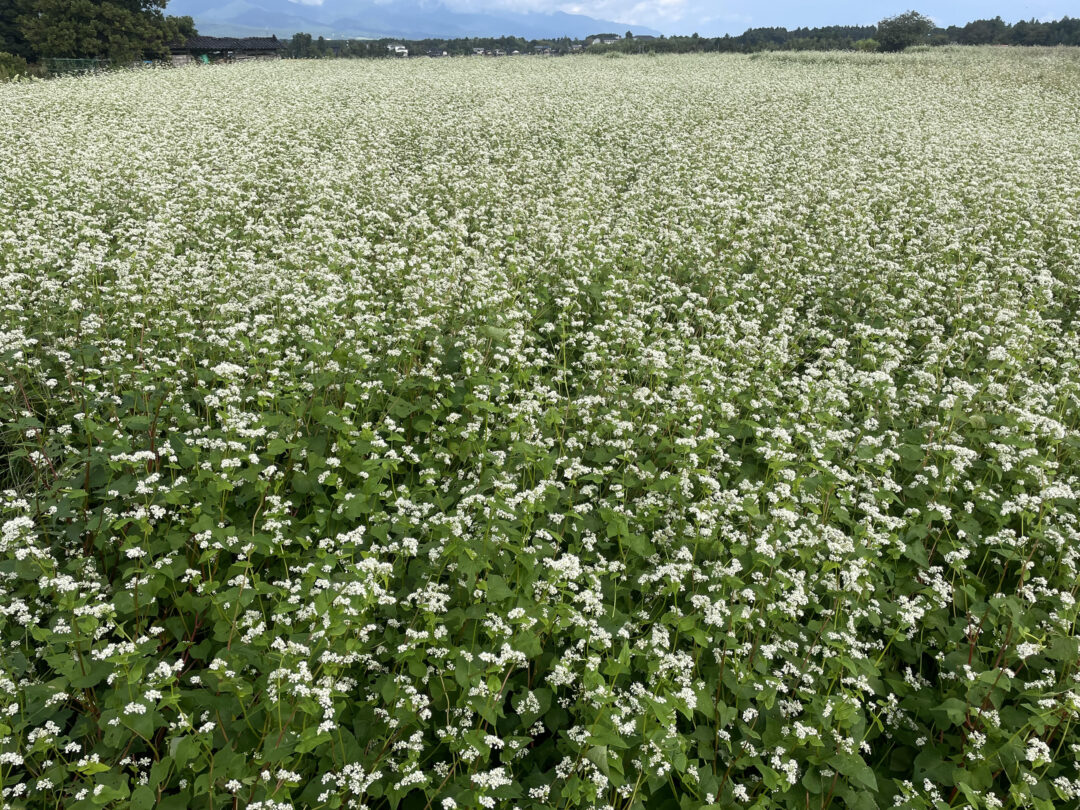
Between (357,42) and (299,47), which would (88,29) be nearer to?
(299,47)

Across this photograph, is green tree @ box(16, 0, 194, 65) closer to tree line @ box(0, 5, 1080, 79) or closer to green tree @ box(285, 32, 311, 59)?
tree line @ box(0, 5, 1080, 79)

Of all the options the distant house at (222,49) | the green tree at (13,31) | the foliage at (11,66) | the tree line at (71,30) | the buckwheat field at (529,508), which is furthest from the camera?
the distant house at (222,49)

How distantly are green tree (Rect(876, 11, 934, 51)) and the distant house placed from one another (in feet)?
202

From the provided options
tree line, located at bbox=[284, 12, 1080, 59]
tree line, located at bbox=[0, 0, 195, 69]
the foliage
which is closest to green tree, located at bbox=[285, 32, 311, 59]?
tree line, located at bbox=[284, 12, 1080, 59]

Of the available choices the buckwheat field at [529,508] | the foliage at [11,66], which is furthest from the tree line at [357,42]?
the buckwheat field at [529,508]

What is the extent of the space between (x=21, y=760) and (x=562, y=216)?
34.9ft

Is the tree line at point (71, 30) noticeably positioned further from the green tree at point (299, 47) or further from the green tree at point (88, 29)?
the green tree at point (299, 47)

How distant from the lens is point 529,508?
4277 mm

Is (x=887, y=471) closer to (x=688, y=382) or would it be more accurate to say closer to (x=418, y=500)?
(x=688, y=382)

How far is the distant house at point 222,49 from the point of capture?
193 feet

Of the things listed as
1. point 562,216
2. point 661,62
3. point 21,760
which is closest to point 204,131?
point 562,216

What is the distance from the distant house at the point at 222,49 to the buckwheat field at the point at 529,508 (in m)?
59.6

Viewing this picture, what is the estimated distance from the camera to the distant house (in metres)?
58.9

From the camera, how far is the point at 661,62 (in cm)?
5278
